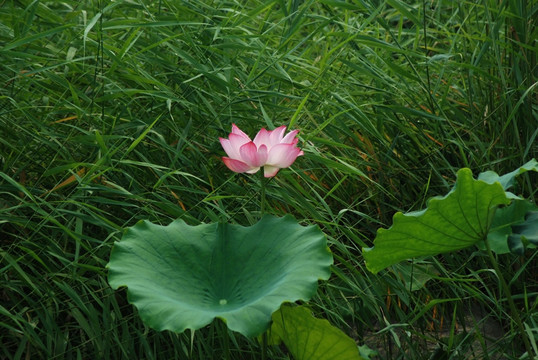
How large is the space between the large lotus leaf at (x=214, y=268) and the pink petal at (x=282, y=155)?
0.30ft

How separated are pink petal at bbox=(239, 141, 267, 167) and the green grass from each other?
0.93 ft

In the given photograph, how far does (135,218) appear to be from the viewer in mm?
1546

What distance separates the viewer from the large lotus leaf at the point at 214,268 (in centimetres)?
106

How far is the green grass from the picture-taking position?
148 centimetres

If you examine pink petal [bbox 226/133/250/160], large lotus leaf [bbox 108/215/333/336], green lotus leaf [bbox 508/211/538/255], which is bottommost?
large lotus leaf [bbox 108/215/333/336]

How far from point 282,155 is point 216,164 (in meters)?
0.59

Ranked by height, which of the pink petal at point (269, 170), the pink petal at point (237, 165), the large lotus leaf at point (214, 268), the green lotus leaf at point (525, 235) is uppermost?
the pink petal at point (237, 165)

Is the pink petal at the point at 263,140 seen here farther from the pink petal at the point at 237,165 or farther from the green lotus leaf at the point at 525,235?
the green lotus leaf at the point at 525,235

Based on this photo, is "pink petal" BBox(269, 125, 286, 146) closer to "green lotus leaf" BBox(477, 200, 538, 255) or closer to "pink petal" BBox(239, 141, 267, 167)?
"pink petal" BBox(239, 141, 267, 167)

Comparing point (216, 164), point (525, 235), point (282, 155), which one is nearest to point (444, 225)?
point (525, 235)

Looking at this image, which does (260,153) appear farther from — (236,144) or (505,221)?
(505,221)

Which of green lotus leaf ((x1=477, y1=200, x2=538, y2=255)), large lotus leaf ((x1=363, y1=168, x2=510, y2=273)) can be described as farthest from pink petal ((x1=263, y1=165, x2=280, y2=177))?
green lotus leaf ((x1=477, y1=200, x2=538, y2=255))

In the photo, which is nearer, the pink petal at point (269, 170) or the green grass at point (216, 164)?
the pink petal at point (269, 170)

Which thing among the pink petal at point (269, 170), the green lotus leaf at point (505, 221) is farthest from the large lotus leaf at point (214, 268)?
the green lotus leaf at point (505, 221)
